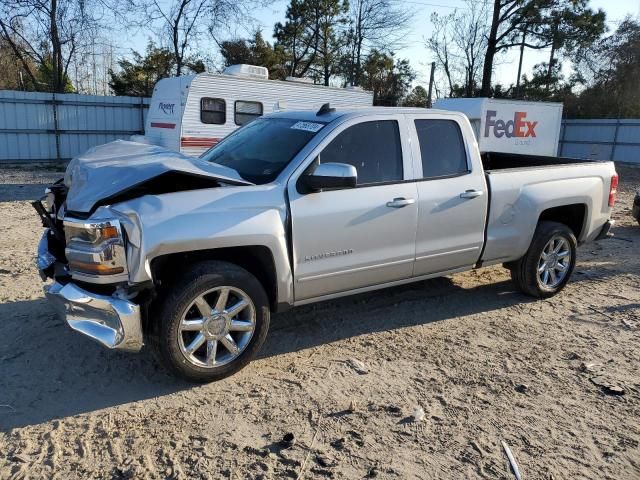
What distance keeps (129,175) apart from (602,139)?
26.1m

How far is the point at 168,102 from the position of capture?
12547mm

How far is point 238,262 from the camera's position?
3988mm

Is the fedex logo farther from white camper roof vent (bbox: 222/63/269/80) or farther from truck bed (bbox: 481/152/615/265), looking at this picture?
truck bed (bbox: 481/152/615/265)

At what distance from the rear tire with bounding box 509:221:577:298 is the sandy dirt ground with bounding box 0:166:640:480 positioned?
34 centimetres

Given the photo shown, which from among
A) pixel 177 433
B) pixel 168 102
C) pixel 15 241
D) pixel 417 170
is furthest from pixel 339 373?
pixel 168 102

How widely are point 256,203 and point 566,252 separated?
372 centimetres

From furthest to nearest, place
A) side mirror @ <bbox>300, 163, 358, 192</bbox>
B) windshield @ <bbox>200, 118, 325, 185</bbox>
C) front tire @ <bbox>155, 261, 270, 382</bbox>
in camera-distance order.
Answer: windshield @ <bbox>200, 118, 325, 185</bbox> < side mirror @ <bbox>300, 163, 358, 192</bbox> < front tire @ <bbox>155, 261, 270, 382</bbox>

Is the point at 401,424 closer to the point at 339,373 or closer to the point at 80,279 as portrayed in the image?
the point at 339,373

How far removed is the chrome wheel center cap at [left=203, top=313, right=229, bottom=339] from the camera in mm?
3705

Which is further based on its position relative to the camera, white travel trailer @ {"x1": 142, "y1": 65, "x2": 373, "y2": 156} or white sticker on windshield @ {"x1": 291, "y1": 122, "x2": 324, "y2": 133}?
white travel trailer @ {"x1": 142, "y1": 65, "x2": 373, "y2": 156}

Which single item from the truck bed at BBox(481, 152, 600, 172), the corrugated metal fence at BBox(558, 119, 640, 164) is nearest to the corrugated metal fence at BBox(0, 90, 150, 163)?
the truck bed at BBox(481, 152, 600, 172)

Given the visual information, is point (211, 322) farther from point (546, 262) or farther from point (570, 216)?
point (570, 216)

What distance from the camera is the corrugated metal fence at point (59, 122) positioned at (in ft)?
57.3

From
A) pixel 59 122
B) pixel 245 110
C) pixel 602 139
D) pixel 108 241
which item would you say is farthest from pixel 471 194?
pixel 602 139
